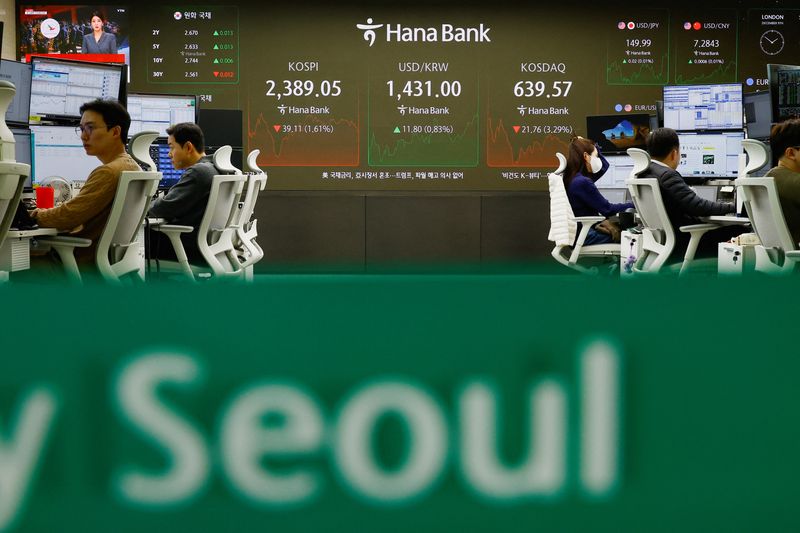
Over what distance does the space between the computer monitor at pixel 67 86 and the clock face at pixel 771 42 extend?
5.85m

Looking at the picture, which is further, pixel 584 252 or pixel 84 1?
pixel 84 1

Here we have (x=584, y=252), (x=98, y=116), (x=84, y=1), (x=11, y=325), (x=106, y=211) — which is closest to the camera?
(x=11, y=325)

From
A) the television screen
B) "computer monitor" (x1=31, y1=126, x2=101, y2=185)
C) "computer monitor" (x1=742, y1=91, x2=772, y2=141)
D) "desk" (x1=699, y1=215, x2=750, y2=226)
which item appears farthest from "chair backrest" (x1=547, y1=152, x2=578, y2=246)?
the television screen

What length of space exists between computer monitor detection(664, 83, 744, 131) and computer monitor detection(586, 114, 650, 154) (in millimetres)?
524

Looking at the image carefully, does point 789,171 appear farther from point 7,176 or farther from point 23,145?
point 23,145

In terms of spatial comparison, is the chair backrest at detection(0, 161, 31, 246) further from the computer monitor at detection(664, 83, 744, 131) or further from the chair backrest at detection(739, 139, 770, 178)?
the computer monitor at detection(664, 83, 744, 131)

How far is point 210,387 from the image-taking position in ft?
2.55

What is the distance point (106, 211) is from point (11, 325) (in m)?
2.87

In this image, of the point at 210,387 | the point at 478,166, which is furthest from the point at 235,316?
the point at 478,166

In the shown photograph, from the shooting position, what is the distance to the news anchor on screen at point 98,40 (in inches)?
303

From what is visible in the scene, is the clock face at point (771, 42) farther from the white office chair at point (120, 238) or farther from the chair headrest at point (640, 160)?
the white office chair at point (120, 238)

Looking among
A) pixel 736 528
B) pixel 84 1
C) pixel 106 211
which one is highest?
pixel 84 1

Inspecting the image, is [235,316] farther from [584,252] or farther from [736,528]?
[584,252]

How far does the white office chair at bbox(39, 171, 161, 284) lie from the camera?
338 centimetres
